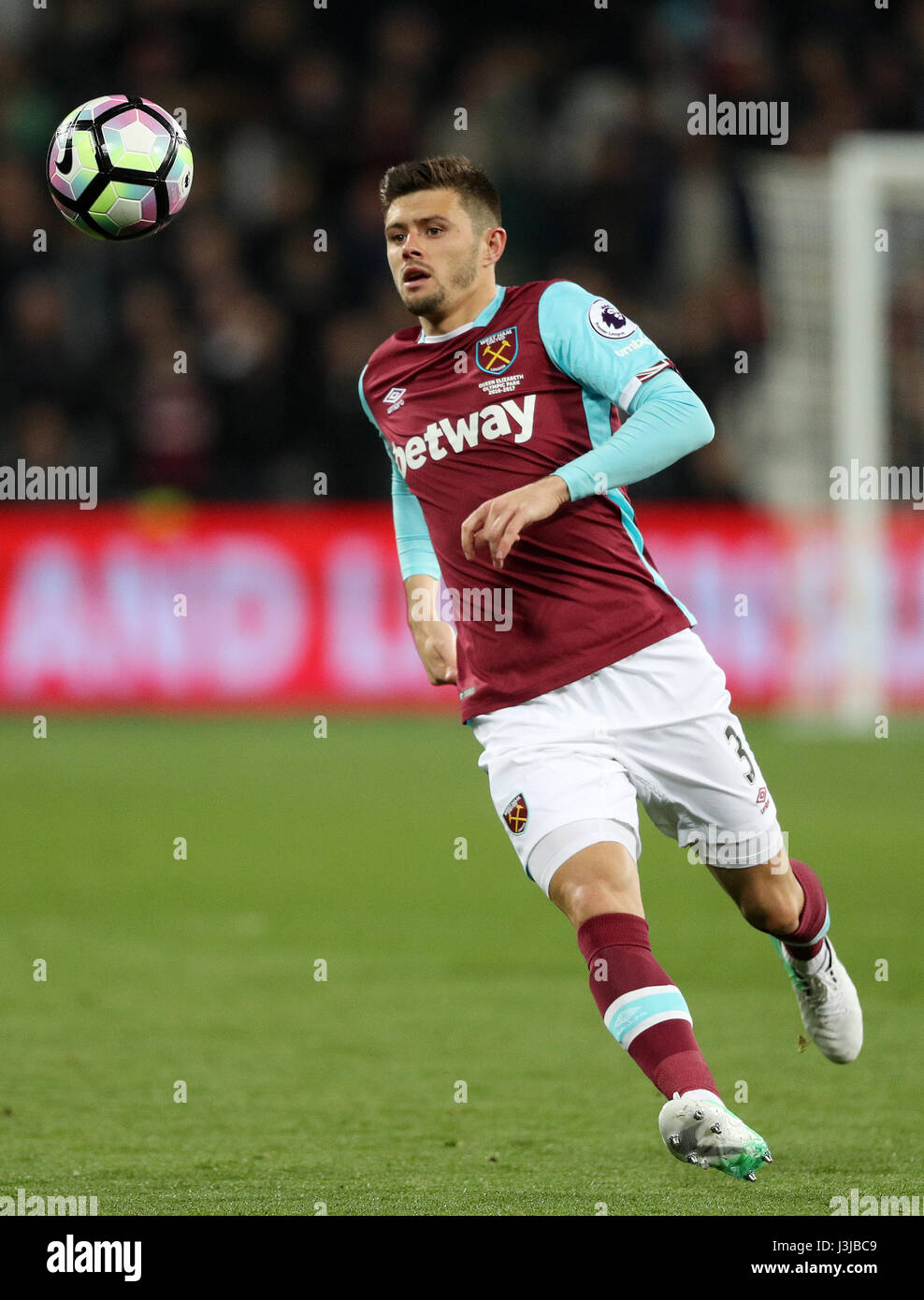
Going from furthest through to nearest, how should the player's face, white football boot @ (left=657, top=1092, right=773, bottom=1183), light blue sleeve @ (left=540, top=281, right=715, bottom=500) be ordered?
1. the player's face
2. light blue sleeve @ (left=540, top=281, right=715, bottom=500)
3. white football boot @ (left=657, top=1092, right=773, bottom=1183)

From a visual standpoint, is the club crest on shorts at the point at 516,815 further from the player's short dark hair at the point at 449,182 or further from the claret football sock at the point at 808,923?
the player's short dark hair at the point at 449,182

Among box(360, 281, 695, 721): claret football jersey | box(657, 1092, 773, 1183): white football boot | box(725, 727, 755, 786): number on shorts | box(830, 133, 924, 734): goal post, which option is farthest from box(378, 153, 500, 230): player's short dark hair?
box(830, 133, 924, 734): goal post

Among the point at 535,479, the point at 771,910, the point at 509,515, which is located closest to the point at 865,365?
the point at 771,910

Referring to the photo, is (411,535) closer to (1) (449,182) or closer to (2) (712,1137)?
(1) (449,182)

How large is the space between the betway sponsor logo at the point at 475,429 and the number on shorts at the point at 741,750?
820 millimetres

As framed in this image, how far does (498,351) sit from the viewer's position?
4625mm

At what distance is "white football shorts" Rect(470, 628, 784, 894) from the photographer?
432 centimetres

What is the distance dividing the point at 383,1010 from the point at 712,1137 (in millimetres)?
2832

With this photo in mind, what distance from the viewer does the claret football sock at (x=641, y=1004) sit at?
3.95 metres

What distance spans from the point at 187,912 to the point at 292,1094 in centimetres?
304

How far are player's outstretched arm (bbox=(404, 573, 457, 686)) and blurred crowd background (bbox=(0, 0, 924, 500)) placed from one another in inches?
429

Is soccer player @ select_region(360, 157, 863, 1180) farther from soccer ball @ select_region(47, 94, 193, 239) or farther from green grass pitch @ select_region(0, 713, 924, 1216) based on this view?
soccer ball @ select_region(47, 94, 193, 239)
